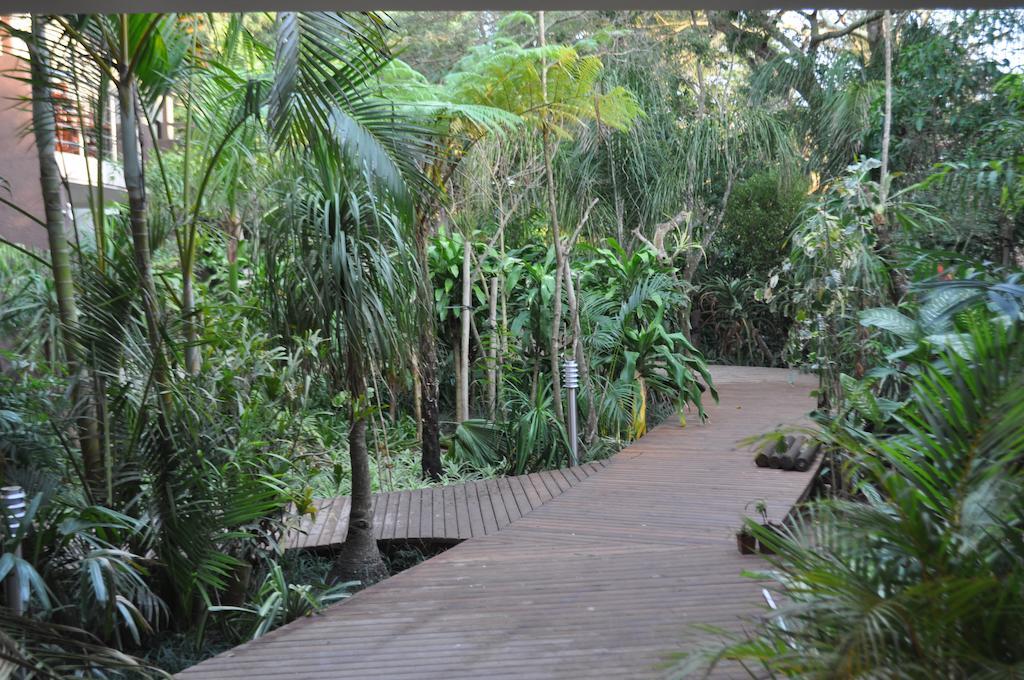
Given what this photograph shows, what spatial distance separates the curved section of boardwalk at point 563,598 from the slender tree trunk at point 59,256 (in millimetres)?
1138

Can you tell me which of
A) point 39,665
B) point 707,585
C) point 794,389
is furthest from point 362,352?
point 794,389

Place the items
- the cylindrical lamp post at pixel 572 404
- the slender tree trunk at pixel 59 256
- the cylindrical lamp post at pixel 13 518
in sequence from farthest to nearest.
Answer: the cylindrical lamp post at pixel 572 404 < the slender tree trunk at pixel 59 256 < the cylindrical lamp post at pixel 13 518

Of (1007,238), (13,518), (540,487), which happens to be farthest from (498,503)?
(1007,238)

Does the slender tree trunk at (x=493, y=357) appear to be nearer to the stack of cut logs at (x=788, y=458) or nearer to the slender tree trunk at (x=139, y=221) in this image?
the stack of cut logs at (x=788, y=458)

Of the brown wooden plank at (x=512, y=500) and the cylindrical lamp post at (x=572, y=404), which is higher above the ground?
the cylindrical lamp post at (x=572, y=404)

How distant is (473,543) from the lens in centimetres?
532

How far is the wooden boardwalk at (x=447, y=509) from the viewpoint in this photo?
563 centimetres

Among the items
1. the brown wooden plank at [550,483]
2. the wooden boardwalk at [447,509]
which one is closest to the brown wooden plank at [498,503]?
the wooden boardwalk at [447,509]

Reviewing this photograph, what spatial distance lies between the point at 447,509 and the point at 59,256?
3128mm

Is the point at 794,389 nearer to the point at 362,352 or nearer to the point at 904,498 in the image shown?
the point at 362,352

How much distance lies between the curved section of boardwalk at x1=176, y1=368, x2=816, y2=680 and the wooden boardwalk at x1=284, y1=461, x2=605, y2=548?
0.23 metres

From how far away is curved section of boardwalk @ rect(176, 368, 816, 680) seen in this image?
364 cm

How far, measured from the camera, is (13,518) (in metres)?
3.48

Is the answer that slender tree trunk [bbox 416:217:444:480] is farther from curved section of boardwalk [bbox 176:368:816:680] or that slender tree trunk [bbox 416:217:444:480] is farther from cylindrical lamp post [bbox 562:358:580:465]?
curved section of boardwalk [bbox 176:368:816:680]
